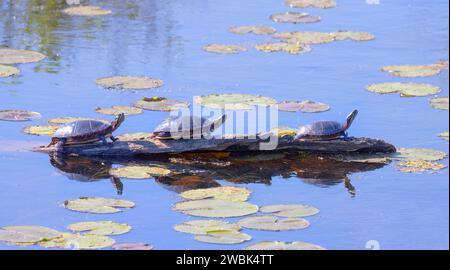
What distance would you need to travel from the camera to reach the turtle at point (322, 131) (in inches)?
512

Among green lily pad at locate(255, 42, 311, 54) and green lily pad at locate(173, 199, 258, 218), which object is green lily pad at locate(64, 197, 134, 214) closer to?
green lily pad at locate(173, 199, 258, 218)

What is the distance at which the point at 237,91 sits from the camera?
1520 centimetres

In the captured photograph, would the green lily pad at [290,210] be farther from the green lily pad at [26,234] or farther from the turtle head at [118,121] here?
the turtle head at [118,121]

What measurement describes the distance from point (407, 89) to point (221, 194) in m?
4.42

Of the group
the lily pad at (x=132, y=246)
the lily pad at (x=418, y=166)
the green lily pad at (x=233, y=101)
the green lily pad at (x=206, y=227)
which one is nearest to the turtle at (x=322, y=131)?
the lily pad at (x=418, y=166)

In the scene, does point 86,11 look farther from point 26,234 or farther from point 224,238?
point 224,238

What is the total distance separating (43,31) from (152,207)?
25.2 ft

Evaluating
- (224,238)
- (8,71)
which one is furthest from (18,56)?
(224,238)

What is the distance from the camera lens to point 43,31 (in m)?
18.5

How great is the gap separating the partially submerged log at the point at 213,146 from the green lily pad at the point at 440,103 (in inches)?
66.6

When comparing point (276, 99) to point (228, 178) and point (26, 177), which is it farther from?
point (26, 177)
